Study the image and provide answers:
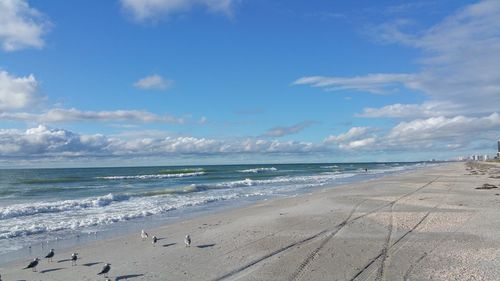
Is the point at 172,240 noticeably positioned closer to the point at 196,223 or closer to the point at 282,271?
the point at 196,223

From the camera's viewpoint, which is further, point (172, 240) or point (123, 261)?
point (172, 240)

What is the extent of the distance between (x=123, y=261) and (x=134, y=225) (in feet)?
23.0

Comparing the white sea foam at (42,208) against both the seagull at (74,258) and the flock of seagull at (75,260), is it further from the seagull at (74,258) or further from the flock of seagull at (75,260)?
the seagull at (74,258)

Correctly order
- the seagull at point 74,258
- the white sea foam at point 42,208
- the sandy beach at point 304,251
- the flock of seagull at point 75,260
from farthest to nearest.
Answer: the white sea foam at point 42,208 → the seagull at point 74,258 → the sandy beach at point 304,251 → the flock of seagull at point 75,260

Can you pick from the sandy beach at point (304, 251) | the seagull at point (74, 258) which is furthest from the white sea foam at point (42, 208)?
the seagull at point (74, 258)

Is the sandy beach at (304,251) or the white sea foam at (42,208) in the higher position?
the white sea foam at (42,208)

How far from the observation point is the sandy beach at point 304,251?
9641 millimetres

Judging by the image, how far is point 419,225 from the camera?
1509 centimetres

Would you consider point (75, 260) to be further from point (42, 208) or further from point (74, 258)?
point (42, 208)

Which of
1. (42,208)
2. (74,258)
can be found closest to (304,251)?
(74,258)

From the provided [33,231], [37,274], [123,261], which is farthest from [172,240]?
[33,231]

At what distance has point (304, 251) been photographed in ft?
37.9

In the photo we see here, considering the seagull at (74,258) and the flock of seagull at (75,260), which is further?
the seagull at (74,258)

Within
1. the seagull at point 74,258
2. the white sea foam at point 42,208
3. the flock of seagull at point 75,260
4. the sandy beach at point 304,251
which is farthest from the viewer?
the white sea foam at point 42,208
